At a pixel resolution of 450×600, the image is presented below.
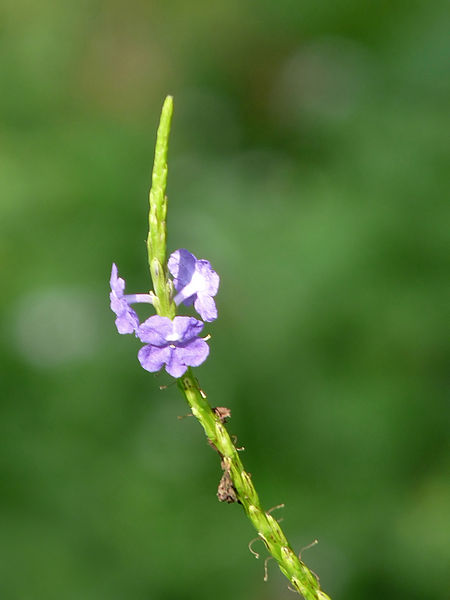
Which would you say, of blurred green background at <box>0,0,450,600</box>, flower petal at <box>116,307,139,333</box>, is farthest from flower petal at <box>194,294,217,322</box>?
blurred green background at <box>0,0,450,600</box>

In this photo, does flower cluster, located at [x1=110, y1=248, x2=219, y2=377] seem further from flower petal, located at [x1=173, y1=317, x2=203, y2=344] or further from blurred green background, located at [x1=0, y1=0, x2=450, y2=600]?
blurred green background, located at [x1=0, y1=0, x2=450, y2=600]

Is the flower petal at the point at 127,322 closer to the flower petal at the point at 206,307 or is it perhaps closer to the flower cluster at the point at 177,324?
the flower cluster at the point at 177,324

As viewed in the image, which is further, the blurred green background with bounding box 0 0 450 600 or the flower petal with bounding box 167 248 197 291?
the blurred green background with bounding box 0 0 450 600

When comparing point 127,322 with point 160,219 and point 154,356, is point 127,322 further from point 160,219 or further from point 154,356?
point 160,219

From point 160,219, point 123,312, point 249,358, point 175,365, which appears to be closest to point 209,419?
point 175,365

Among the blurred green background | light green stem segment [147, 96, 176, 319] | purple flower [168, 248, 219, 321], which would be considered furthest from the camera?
the blurred green background

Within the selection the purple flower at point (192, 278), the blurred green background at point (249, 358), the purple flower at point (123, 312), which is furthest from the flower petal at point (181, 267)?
the blurred green background at point (249, 358)

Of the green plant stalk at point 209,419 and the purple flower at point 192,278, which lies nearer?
the green plant stalk at point 209,419

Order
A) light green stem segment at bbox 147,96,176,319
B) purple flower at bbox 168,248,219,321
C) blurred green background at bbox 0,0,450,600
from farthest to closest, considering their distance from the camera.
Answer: blurred green background at bbox 0,0,450,600
purple flower at bbox 168,248,219,321
light green stem segment at bbox 147,96,176,319

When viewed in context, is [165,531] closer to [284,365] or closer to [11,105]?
[284,365]
